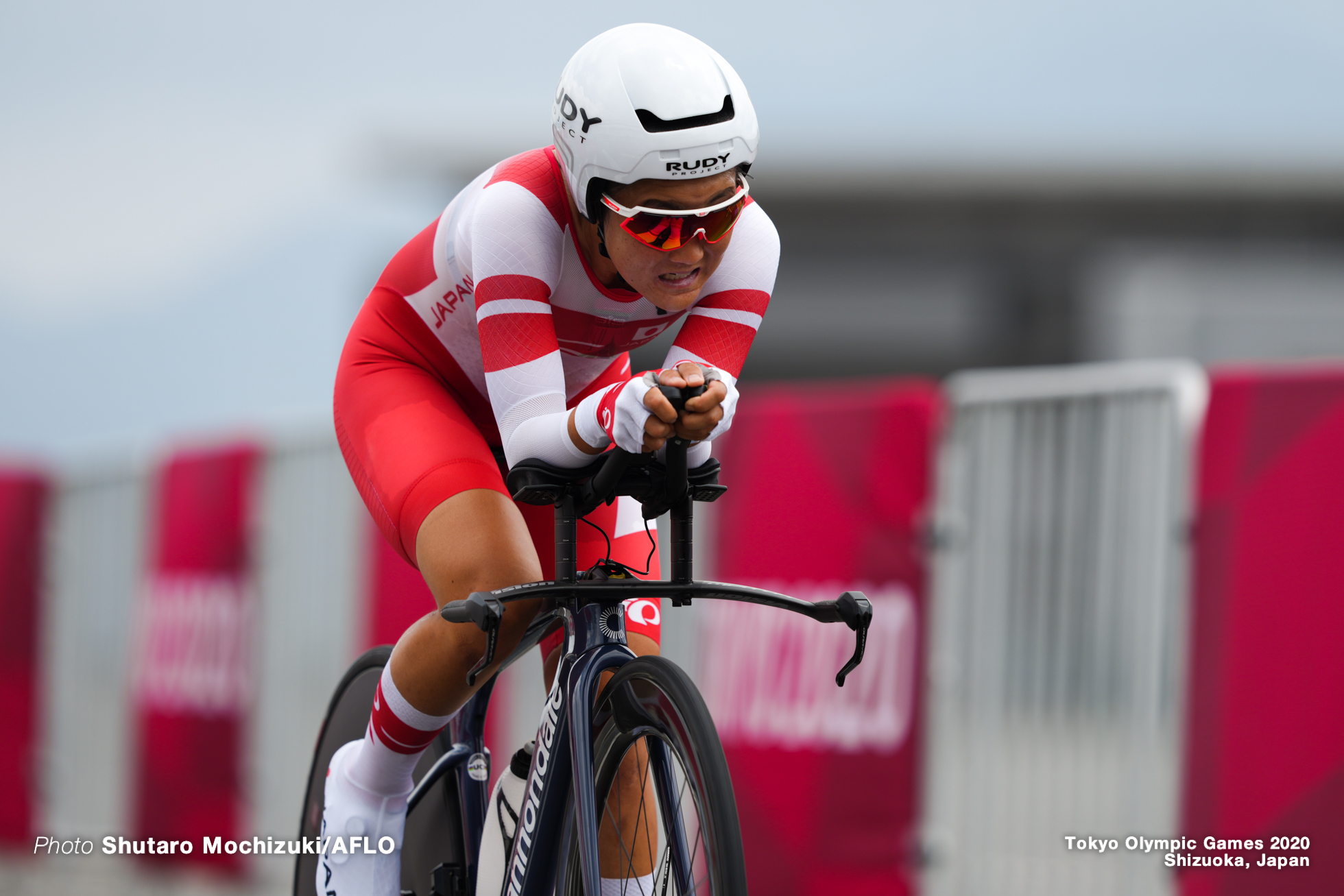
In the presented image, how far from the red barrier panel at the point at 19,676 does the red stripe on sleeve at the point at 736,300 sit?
28.8 ft

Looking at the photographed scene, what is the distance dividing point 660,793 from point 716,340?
36.5 inches

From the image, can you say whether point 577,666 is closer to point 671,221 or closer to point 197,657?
point 671,221

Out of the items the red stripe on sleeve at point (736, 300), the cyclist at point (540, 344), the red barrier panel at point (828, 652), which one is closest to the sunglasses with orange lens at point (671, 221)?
the cyclist at point (540, 344)

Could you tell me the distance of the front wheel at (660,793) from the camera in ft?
8.52

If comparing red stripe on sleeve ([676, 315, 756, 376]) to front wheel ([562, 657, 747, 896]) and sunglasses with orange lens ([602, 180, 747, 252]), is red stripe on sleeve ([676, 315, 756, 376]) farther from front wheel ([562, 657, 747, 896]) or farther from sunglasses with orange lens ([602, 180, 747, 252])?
front wheel ([562, 657, 747, 896])

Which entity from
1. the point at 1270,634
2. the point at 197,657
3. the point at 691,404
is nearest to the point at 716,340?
the point at 691,404

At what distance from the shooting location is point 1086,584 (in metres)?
Answer: 5.39

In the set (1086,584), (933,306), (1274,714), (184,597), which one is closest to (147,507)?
(184,597)

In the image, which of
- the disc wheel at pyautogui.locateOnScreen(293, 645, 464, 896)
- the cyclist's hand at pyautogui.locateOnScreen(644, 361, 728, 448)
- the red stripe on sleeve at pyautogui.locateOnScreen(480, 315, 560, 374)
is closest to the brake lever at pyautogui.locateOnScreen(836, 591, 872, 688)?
the cyclist's hand at pyautogui.locateOnScreen(644, 361, 728, 448)

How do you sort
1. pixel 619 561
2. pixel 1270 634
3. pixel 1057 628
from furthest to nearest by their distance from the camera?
pixel 1057 628, pixel 1270 634, pixel 619 561

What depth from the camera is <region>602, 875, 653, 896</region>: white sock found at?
10.0 feet

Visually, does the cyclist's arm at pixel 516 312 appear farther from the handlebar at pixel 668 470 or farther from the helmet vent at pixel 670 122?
the helmet vent at pixel 670 122

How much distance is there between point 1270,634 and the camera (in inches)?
182

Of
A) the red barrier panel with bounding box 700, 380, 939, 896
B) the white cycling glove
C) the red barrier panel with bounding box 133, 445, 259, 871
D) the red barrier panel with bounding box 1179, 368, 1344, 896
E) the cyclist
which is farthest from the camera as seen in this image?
the red barrier panel with bounding box 133, 445, 259, 871
